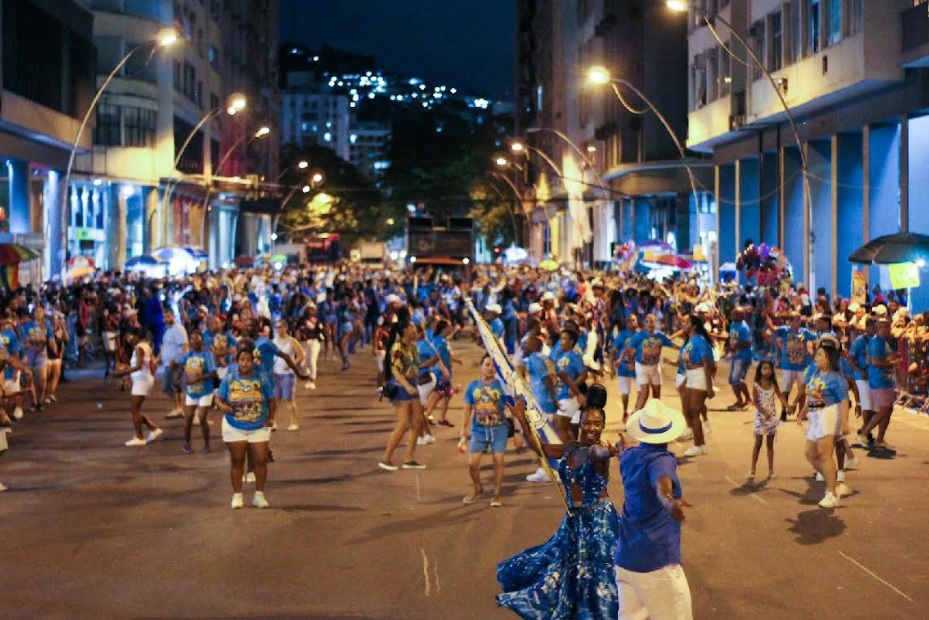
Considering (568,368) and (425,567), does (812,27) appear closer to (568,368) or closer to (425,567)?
(568,368)

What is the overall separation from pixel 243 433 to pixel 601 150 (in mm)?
61470

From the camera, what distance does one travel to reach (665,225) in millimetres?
64875

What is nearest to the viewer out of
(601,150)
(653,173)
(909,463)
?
(909,463)

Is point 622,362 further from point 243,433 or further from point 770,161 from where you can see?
point 770,161

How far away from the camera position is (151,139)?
6438 centimetres

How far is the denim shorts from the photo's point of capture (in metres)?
14.2

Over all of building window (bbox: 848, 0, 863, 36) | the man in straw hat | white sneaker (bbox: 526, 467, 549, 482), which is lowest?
white sneaker (bbox: 526, 467, 549, 482)

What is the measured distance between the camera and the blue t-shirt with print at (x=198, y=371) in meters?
17.8

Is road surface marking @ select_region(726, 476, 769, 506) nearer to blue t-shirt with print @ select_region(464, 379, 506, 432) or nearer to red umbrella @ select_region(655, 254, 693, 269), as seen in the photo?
blue t-shirt with print @ select_region(464, 379, 506, 432)

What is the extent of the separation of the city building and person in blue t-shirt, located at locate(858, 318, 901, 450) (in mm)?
24870

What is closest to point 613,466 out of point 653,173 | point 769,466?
point 769,466

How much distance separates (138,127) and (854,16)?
38.6 metres

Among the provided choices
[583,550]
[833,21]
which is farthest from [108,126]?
[583,550]

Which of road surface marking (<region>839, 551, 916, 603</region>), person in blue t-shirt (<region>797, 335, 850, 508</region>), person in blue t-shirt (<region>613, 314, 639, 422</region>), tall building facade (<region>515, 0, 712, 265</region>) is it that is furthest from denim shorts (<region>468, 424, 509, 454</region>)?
tall building facade (<region>515, 0, 712, 265</region>)
